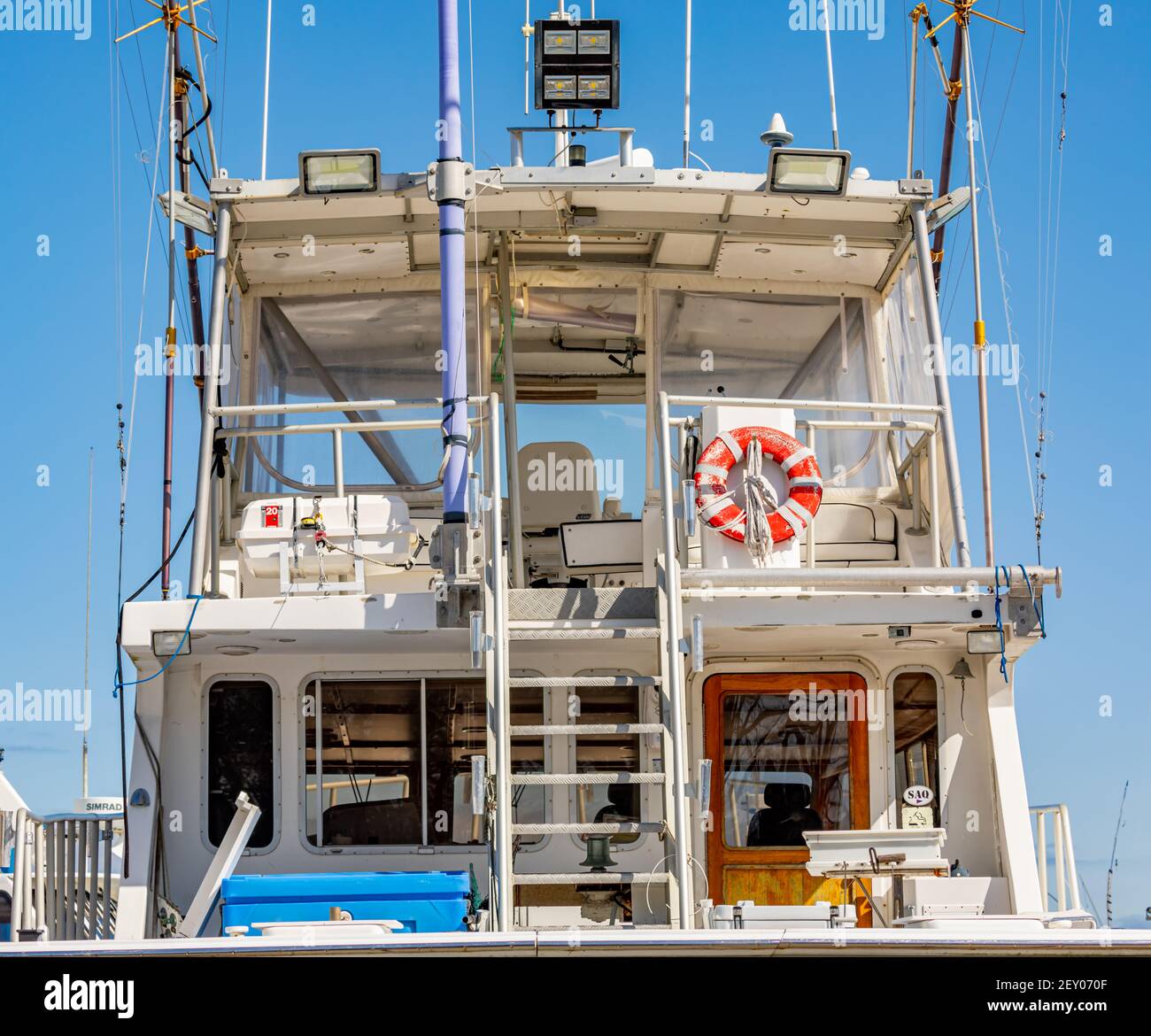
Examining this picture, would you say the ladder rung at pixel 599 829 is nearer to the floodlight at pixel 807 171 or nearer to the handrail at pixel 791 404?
the handrail at pixel 791 404

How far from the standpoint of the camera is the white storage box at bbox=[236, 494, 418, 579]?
372 inches

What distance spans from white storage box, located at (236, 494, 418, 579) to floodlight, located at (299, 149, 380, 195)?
1.92 meters

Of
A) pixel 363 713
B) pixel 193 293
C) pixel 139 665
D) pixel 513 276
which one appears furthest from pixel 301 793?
pixel 193 293

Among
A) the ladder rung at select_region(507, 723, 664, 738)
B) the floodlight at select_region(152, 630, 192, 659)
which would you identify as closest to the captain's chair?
the floodlight at select_region(152, 630, 192, 659)

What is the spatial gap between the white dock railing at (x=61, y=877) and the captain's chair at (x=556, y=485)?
393cm

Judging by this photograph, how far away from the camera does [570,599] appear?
8.66 meters

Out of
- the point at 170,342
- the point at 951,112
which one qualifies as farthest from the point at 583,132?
the point at 951,112

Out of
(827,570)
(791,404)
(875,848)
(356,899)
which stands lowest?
(356,899)

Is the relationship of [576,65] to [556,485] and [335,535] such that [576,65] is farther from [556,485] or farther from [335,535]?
[335,535]

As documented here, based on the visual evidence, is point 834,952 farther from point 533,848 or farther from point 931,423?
point 931,423

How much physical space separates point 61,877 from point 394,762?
82.3 inches

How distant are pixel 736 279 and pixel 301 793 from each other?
4585 millimetres

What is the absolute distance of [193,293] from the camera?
13.8 metres

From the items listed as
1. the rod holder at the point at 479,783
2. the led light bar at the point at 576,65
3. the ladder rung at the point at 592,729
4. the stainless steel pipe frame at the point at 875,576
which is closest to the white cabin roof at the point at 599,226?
the led light bar at the point at 576,65
